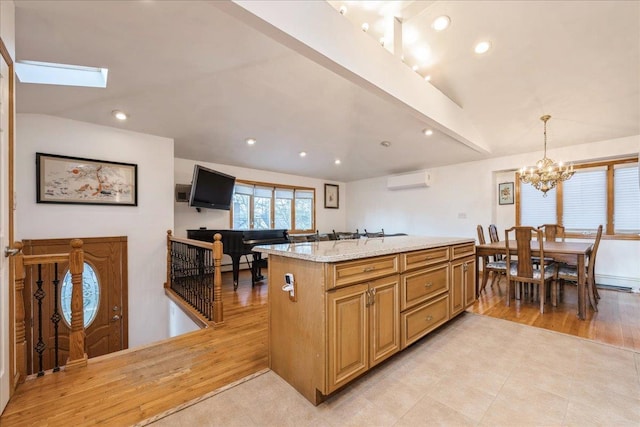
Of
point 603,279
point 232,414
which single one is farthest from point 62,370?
point 603,279

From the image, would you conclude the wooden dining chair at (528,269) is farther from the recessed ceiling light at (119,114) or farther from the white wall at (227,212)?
the recessed ceiling light at (119,114)

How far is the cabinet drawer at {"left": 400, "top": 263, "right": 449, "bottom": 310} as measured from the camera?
211 cm

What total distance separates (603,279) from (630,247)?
24.8 inches

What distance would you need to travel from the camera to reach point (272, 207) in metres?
6.54

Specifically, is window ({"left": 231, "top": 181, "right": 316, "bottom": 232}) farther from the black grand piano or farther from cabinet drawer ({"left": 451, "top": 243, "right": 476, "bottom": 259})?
cabinet drawer ({"left": 451, "top": 243, "right": 476, "bottom": 259})

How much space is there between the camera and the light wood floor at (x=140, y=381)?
1529 millimetres

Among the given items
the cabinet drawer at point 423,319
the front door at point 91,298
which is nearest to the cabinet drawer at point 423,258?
the cabinet drawer at point 423,319

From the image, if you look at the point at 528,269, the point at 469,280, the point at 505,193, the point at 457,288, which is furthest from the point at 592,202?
the point at 457,288

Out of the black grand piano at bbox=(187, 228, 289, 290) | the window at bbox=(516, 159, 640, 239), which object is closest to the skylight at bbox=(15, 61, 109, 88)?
the black grand piano at bbox=(187, 228, 289, 290)

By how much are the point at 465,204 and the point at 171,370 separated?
581cm

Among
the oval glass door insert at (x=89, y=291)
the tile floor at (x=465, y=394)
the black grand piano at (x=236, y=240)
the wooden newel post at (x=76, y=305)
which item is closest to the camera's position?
the tile floor at (x=465, y=394)

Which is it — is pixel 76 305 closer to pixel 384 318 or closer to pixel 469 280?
pixel 384 318

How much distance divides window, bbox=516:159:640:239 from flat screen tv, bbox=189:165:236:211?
5659mm

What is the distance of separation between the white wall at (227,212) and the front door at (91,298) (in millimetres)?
1478
